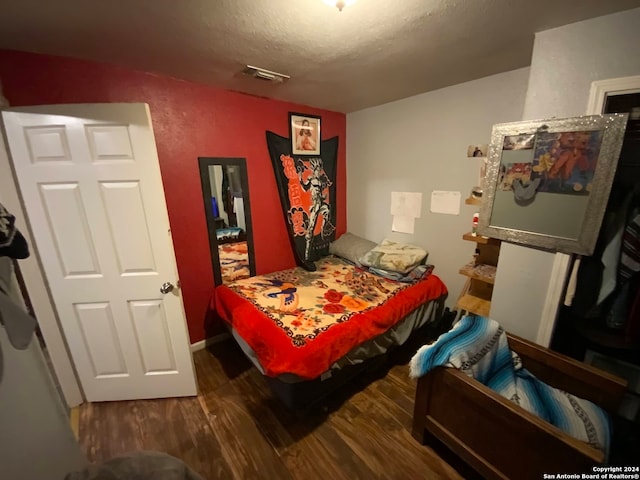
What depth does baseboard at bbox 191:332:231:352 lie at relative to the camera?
94.3 inches

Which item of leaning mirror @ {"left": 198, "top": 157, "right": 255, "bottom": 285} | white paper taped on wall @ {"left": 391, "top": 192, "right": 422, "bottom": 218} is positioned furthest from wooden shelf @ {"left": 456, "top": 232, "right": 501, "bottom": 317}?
leaning mirror @ {"left": 198, "top": 157, "right": 255, "bottom": 285}

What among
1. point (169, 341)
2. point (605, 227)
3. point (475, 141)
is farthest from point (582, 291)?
point (169, 341)

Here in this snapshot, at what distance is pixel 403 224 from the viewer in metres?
2.74

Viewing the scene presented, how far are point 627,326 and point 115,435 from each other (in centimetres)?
313

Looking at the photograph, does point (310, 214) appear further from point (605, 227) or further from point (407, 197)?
point (605, 227)

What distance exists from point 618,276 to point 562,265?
28cm

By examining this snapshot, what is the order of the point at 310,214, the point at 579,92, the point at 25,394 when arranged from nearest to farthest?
the point at 25,394 < the point at 579,92 < the point at 310,214

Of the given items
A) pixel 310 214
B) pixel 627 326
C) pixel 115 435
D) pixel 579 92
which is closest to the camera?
pixel 579 92

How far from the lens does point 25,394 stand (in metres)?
1.01

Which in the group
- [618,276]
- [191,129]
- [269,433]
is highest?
[191,129]

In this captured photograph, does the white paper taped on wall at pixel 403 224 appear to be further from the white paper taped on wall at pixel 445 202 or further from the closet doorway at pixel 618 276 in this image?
the closet doorway at pixel 618 276

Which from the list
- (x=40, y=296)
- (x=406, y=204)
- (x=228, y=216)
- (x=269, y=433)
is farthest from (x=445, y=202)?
(x=40, y=296)

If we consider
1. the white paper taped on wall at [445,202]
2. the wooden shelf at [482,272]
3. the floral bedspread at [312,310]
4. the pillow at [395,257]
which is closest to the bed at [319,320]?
the floral bedspread at [312,310]

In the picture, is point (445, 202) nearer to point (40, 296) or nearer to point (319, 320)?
point (319, 320)
